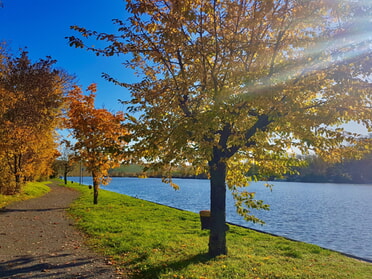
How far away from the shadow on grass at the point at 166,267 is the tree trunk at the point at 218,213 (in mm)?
384

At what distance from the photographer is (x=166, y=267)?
6.81 metres

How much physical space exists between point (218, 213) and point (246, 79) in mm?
3723

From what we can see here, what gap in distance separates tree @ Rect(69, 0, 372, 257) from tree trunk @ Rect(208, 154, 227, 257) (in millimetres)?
27

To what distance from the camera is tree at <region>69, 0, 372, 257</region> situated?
19.9 ft

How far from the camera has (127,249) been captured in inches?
336

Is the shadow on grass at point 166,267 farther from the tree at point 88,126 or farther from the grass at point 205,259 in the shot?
the tree at point 88,126

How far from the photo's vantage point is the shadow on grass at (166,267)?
6.39 metres

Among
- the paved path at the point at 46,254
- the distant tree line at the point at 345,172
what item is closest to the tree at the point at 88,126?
the paved path at the point at 46,254

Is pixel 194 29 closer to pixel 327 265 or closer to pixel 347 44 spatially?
pixel 347 44

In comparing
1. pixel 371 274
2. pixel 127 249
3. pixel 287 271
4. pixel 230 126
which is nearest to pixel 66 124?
pixel 127 249

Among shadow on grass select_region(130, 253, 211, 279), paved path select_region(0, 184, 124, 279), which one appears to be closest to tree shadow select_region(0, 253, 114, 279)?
paved path select_region(0, 184, 124, 279)

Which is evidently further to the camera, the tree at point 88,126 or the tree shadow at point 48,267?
the tree at point 88,126

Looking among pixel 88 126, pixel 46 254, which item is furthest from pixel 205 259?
pixel 88 126

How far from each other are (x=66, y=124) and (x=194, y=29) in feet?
49.7
